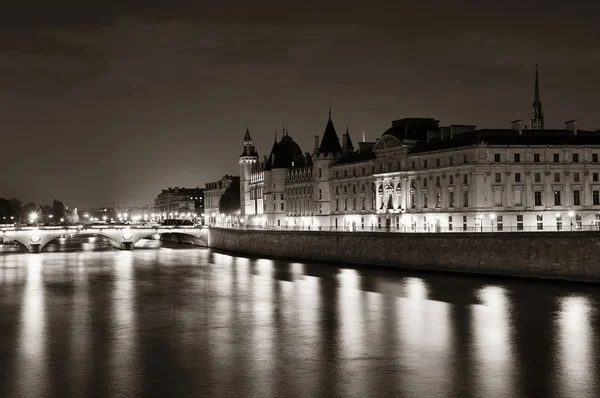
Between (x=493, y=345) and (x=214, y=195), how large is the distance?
145643mm

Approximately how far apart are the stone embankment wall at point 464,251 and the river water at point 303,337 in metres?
1.64

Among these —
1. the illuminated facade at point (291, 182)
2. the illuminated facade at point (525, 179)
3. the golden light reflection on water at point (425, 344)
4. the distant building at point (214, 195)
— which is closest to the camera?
the golden light reflection on water at point (425, 344)

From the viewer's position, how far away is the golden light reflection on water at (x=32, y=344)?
24.7m

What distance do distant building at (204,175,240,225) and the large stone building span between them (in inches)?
2654

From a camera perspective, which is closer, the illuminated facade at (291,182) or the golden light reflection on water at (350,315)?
the golden light reflection on water at (350,315)

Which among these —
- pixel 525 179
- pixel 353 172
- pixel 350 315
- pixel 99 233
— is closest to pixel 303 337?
pixel 350 315

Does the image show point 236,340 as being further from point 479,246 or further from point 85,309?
point 479,246

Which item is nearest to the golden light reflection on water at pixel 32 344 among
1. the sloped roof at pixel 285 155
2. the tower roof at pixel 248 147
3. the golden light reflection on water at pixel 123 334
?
the golden light reflection on water at pixel 123 334

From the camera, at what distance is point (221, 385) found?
24.6 meters

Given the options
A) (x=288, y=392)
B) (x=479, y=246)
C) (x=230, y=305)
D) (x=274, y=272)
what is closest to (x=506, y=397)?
(x=288, y=392)

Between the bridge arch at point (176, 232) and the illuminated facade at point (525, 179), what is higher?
the illuminated facade at point (525, 179)

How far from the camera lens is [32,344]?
1226 inches

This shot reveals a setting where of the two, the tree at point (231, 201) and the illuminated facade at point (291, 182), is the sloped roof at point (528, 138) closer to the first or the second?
the illuminated facade at point (291, 182)

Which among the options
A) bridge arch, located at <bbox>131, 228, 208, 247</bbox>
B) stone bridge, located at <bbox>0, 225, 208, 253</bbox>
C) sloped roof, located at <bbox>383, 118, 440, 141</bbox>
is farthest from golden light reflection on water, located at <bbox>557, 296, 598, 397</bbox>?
stone bridge, located at <bbox>0, 225, 208, 253</bbox>
